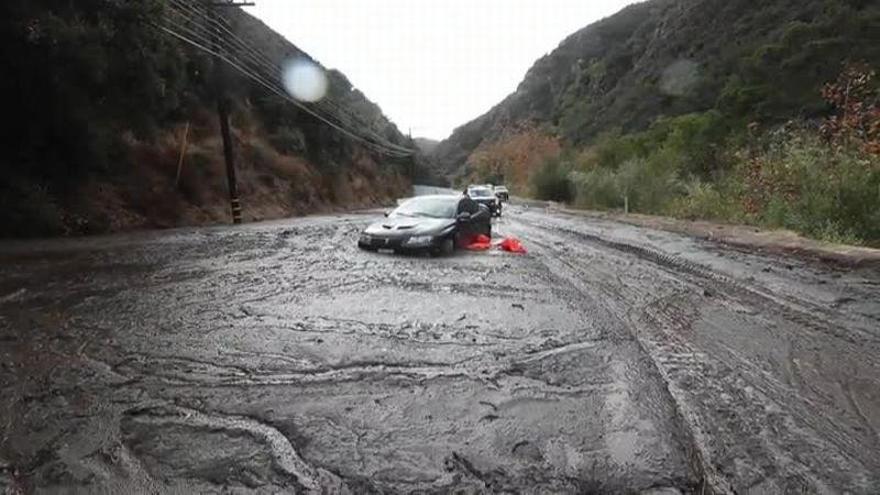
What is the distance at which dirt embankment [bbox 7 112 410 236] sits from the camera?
1833 cm

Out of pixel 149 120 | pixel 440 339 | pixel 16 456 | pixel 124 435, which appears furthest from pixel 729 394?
pixel 149 120

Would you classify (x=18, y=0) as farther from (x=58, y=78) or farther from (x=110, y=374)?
(x=110, y=374)

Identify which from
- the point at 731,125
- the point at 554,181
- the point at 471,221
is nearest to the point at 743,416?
the point at 471,221

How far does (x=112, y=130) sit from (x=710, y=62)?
179 feet

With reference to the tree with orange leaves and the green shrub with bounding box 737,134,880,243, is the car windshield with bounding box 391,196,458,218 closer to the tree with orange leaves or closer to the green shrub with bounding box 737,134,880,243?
the green shrub with bounding box 737,134,880,243

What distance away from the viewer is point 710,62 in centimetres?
6034

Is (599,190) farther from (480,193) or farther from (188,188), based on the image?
(188,188)

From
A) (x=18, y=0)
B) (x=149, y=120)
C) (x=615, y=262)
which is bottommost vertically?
(x=615, y=262)

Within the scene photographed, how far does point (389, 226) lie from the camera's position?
14336mm

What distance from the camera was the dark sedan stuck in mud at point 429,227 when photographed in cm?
1388

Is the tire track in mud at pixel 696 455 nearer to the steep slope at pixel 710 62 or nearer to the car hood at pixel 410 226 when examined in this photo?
the car hood at pixel 410 226

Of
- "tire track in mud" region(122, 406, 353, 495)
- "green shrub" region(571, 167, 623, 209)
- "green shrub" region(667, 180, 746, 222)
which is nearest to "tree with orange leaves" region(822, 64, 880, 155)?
"green shrub" region(667, 180, 746, 222)

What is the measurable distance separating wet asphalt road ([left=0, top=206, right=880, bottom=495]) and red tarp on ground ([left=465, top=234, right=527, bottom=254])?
16.2ft

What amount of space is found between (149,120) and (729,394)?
65.8 ft
